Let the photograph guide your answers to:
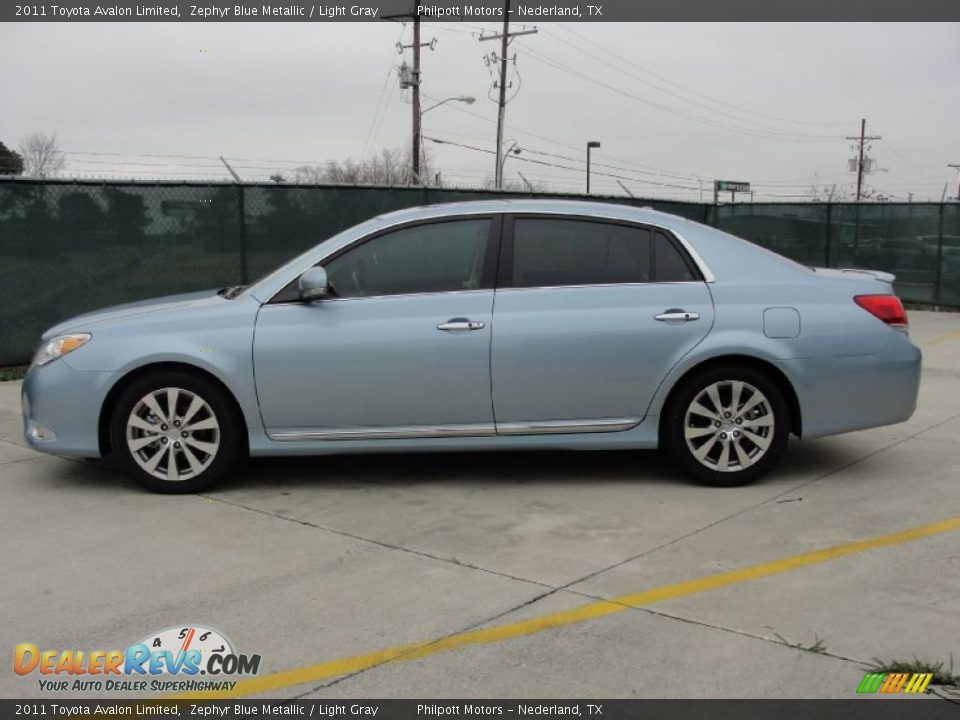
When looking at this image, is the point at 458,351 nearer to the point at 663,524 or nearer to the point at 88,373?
the point at 663,524

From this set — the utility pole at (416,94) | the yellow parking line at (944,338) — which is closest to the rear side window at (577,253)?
the yellow parking line at (944,338)

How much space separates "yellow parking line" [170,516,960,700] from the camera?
3246 mm

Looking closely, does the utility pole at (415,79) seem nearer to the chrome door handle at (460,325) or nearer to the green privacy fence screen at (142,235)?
the green privacy fence screen at (142,235)

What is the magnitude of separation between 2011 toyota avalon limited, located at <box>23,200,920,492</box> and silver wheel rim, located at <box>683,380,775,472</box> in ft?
0.04

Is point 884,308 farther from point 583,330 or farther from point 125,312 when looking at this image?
point 125,312

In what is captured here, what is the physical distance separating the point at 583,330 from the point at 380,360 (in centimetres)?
117

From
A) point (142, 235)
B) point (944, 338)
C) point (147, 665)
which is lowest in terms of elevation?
point (147, 665)

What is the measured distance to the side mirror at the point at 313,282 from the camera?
520cm

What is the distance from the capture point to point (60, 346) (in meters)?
5.42

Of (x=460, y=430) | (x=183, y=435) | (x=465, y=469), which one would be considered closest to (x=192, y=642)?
(x=183, y=435)

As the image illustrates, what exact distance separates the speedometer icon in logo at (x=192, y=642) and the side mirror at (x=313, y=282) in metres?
2.14

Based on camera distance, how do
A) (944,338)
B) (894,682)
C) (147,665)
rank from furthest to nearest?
(944,338)
(147,665)
(894,682)
